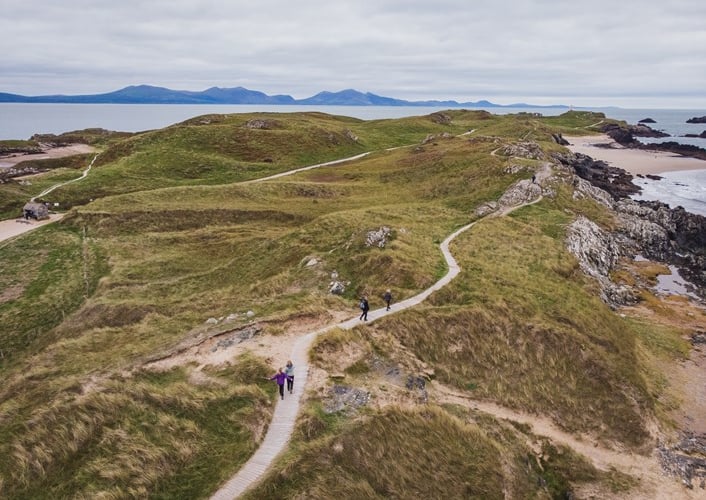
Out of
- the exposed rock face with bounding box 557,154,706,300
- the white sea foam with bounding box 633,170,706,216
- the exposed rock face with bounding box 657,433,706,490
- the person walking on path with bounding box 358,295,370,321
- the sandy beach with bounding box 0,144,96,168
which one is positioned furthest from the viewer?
the sandy beach with bounding box 0,144,96,168

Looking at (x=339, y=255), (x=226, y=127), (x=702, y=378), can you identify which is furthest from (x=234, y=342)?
(x=226, y=127)

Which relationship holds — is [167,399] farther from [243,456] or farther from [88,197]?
[88,197]

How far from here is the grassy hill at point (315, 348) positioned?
19.4m

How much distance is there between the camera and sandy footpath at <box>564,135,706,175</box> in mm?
136750

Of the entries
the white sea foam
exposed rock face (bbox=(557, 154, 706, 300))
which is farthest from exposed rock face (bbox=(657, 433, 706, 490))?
the white sea foam

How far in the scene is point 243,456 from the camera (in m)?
19.1

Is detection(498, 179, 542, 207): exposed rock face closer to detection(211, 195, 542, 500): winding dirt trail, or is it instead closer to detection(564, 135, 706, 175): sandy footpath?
detection(211, 195, 542, 500): winding dirt trail

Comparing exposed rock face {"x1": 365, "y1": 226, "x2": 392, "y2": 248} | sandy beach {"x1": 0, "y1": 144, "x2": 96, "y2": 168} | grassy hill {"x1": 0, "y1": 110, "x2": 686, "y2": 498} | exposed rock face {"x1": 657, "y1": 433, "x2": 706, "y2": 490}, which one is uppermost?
sandy beach {"x1": 0, "y1": 144, "x2": 96, "y2": 168}

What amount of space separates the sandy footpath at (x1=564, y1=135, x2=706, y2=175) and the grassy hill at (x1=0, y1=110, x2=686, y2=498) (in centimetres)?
8768

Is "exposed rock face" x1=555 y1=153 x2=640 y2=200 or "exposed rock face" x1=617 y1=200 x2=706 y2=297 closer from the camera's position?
"exposed rock face" x1=617 y1=200 x2=706 y2=297

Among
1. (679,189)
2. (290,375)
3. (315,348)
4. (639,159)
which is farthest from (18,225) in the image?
(639,159)

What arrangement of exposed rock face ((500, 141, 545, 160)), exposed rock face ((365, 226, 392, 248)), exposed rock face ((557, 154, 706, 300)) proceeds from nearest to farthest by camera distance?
exposed rock face ((365, 226, 392, 248)) < exposed rock face ((557, 154, 706, 300)) < exposed rock face ((500, 141, 545, 160))

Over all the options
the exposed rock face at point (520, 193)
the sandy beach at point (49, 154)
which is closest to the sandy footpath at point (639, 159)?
the exposed rock face at point (520, 193)

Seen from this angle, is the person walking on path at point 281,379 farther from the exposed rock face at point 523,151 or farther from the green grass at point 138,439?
the exposed rock face at point 523,151
